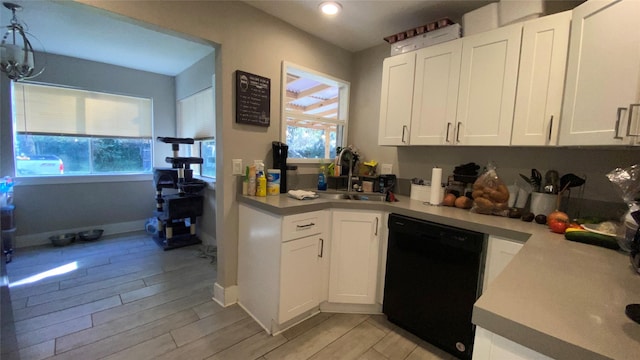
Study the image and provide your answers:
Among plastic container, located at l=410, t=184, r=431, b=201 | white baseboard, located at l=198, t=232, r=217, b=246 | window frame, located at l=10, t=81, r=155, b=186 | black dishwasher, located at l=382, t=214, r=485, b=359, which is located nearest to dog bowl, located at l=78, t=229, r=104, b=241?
window frame, located at l=10, t=81, r=155, b=186

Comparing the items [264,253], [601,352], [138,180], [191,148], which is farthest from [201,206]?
[601,352]

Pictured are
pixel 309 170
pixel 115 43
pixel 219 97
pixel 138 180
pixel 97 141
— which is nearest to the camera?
pixel 219 97

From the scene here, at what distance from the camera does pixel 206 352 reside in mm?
1640

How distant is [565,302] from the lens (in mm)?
668

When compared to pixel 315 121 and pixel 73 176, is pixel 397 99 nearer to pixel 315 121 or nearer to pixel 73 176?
pixel 315 121

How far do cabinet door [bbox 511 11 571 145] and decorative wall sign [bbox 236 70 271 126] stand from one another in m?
1.83

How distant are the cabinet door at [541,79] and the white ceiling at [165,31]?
57cm

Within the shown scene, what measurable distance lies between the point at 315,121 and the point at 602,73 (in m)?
2.05

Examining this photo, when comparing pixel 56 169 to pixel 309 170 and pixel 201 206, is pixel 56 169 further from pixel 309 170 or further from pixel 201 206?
pixel 309 170

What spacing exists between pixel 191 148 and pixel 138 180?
3.30 feet

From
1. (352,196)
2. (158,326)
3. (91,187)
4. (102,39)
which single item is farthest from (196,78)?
(158,326)

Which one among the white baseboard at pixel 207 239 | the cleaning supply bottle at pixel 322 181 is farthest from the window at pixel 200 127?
the cleaning supply bottle at pixel 322 181

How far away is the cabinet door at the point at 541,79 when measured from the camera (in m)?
1.49

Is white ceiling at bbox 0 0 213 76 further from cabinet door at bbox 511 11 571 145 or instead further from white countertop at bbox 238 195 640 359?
white countertop at bbox 238 195 640 359
